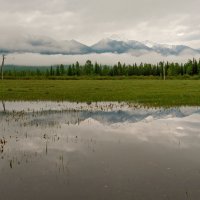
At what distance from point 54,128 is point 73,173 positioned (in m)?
9.92

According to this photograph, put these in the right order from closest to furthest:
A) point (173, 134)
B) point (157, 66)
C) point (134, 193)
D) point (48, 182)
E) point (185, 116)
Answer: point (134, 193)
point (48, 182)
point (173, 134)
point (185, 116)
point (157, 66)

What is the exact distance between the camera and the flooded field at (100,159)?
10.4m

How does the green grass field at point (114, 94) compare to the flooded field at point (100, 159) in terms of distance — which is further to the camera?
the green grass field at point (114, 94)

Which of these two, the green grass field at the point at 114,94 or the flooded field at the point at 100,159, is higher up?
the green grass field at the point at 114,94

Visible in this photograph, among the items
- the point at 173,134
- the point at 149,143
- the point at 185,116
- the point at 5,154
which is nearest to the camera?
the point at 5,154

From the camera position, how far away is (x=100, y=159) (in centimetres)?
1392

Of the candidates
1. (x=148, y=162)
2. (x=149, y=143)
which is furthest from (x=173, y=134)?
(x=148, y=162)

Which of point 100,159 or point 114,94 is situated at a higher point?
point 114,94

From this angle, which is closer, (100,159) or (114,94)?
(100,159)

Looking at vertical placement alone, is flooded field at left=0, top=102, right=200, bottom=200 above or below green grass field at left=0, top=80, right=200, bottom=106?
below

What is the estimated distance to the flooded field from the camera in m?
10.4

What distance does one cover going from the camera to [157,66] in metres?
194

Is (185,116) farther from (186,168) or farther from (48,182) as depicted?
(48,182)

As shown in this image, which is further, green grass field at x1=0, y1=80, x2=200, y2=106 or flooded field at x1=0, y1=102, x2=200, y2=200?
green grass field at x1=0, y1=80, x2=200, y2=106
